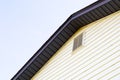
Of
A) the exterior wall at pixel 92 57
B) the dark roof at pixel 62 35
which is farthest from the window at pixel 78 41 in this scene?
the dark roof at pixel 62 35

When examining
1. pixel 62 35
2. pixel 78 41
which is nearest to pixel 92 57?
pixel 78 41

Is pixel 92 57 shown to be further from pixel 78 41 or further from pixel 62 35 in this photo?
pixel 62 35

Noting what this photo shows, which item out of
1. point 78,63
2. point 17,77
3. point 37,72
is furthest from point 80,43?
point 17,77

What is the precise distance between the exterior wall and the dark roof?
23 centimetres

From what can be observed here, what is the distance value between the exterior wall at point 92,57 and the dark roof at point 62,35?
9.2 inches

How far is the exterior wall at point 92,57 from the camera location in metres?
8.07

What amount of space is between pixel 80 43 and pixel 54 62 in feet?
5.19

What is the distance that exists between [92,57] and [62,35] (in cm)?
292

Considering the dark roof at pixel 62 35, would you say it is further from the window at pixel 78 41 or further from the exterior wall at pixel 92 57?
the window at pixel 78 41

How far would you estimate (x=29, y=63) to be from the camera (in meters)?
Answer: 11.9

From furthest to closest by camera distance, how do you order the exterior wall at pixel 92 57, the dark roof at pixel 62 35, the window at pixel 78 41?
the window at pixel 78 41 < the dark roof at pixel 62 35 < the exterior wall at pixel 92 57

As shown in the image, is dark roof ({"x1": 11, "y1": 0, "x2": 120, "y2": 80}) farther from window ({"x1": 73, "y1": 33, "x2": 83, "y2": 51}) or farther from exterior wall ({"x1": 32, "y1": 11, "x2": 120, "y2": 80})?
window ({"x1": 73, "y1": 33, "x2": 83, "y2": 51})

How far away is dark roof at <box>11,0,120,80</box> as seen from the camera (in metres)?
10.1

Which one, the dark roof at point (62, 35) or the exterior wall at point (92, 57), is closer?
the exterior wall at point (92, 57)
